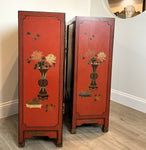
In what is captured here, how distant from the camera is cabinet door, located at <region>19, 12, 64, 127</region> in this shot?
1.66 metres

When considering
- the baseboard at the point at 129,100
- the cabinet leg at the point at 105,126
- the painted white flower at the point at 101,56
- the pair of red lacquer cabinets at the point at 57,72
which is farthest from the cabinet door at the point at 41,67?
the baseboard at the point at 129,100

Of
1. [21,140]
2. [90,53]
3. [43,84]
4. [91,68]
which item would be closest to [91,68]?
[91,68]

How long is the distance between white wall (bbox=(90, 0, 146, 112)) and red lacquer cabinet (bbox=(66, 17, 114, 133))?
87 centimetres

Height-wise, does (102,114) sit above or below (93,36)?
below

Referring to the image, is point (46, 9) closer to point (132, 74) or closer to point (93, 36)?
point (93, 36)

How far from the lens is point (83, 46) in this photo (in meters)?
1.94

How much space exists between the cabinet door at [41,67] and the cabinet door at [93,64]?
28cm

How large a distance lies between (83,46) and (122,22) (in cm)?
127

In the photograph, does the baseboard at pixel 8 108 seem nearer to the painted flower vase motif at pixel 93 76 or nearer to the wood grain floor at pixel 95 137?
the wood grain floor at pixel 95 137

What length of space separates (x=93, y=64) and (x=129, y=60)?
1.07 metres

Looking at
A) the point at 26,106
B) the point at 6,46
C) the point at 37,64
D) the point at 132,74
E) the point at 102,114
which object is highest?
the point at 6,46

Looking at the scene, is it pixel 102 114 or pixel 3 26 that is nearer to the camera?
pixel 102 114

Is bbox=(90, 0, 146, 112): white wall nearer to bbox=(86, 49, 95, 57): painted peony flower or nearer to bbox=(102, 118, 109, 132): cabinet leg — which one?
bbox=(102, 118, 109, 132): cabinet leg

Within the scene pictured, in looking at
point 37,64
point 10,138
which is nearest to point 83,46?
point 37,64
